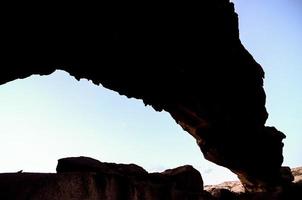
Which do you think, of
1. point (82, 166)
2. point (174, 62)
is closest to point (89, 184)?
point (82, 166)

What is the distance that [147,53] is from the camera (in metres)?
9.19

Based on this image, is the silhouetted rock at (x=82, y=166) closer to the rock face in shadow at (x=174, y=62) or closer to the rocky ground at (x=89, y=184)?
the rocky ground at (x=89, y=184)

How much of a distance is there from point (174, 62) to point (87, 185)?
279 inches

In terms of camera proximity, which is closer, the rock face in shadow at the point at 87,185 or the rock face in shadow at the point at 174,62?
the rock face in shadow at the point at 87,185

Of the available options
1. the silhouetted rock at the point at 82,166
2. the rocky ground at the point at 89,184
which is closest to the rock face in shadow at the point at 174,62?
the silhouetted rock at the point at 82,166

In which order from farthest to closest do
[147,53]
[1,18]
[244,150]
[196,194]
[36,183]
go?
[244,150]
[147,53]
[1,18]
[196,194]
[36,183]

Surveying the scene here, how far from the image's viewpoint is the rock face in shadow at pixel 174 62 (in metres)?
7.62

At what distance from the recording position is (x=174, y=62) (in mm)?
9656

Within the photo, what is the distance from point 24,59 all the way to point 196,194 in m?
6.34

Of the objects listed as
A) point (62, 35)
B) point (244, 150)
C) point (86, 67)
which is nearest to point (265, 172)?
point (244, 150)

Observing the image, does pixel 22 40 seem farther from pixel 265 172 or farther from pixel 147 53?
pixel 265 172

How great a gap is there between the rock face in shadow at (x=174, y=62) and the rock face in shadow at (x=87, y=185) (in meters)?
4.76

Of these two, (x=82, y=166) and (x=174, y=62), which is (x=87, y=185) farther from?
(x=174, y=62)

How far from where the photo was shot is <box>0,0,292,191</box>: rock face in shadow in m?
7.62
